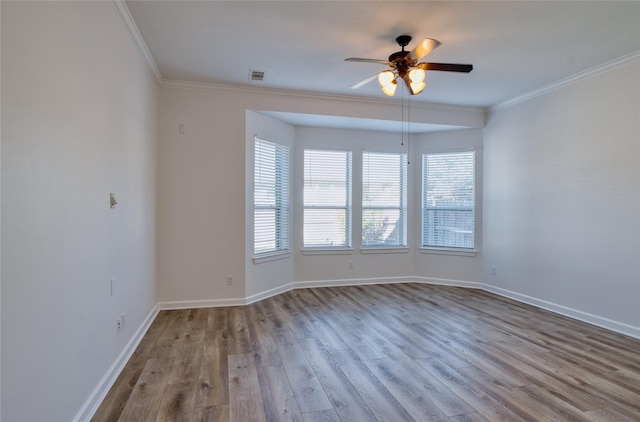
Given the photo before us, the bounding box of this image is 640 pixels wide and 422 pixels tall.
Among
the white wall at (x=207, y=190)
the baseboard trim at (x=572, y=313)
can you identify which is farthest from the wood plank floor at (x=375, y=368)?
the white wall at (x=207, y=190)

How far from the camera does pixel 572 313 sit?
4.05m

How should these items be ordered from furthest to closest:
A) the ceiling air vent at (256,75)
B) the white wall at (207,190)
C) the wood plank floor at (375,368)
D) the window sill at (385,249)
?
the window sill at (385,249) < the white wall at (207,190) < the ceiling air vent at (256,75) < the wood plank floor at (375,368)

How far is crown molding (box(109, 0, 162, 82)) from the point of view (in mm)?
2516

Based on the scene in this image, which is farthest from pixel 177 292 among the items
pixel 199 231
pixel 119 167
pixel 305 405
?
pixel 305 405

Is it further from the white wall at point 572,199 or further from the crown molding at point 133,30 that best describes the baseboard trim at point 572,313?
the crown molding at point 133,30

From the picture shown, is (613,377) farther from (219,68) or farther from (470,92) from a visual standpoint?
(219,68)

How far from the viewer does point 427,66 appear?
9.43ft

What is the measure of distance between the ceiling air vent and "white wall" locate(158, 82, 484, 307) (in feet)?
1.12

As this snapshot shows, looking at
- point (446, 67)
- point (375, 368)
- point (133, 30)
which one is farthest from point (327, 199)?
point (133, 30)

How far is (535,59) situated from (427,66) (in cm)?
152

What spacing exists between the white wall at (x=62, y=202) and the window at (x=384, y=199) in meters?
3.71

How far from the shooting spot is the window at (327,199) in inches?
214

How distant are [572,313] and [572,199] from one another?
135cm

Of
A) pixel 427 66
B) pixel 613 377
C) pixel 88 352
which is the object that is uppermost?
pixel 427 66
